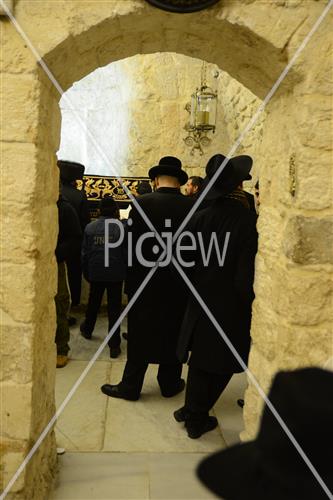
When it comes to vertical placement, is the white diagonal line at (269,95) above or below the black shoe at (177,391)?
above

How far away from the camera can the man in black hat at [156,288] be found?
10.4 ft

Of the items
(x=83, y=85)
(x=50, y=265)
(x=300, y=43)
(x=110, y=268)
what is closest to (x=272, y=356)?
(x=50, y=265)

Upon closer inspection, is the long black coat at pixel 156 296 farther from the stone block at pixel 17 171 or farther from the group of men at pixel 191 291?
the stone block at pixel 17 171

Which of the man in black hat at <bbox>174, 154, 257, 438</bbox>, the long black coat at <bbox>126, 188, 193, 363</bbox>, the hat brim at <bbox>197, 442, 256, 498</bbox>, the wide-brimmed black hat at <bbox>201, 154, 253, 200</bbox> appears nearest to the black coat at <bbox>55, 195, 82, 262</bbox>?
the long black coat at <bbox>126, 188, 193, 363</bbox>

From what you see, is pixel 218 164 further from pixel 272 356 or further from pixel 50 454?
pixel 50 454

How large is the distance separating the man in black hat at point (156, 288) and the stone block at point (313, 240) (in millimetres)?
1293

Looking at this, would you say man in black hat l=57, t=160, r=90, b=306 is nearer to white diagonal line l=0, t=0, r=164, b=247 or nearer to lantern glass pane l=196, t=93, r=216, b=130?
white diagonal line l=0, t=0, r=164, b=247

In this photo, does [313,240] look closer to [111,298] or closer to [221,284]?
[221,284]

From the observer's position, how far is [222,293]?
2.75 metres

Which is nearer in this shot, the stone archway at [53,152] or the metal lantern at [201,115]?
the stone archway at [53,152]

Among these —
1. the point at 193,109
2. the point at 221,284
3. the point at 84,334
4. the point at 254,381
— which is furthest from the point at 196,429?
the point at 193,109

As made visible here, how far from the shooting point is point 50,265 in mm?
2252

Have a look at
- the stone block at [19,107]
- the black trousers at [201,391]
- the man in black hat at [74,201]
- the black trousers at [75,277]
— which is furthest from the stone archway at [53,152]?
the black trousers at [75,277]

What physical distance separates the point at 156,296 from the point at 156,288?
5 centimetres
